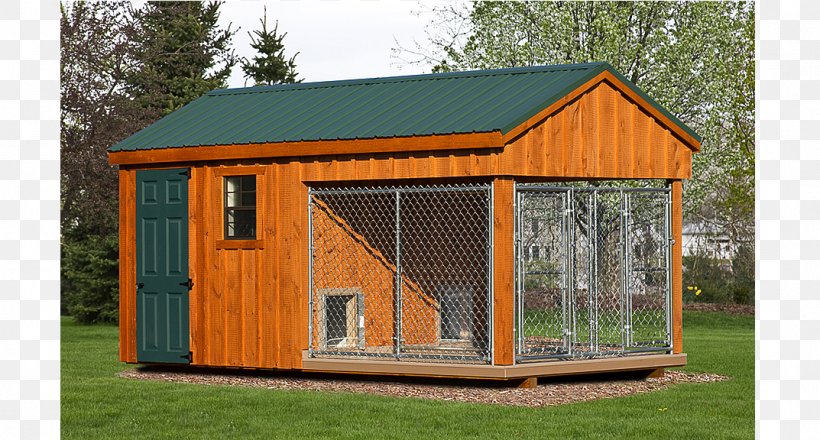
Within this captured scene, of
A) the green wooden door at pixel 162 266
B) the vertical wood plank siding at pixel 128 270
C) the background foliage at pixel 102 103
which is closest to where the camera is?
the green wooden door at pixel 162 266

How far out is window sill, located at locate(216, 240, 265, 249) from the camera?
16266 mm

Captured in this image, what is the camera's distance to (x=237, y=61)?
3703cm

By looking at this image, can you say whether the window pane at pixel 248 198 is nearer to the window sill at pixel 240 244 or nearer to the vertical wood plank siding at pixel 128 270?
the window sill at pixel 240 244

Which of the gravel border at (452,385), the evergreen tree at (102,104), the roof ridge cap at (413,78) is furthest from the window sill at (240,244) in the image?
the evergreen tree at (102,104)

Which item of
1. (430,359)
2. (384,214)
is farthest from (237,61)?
(430,359)

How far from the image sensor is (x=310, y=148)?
1571 cm

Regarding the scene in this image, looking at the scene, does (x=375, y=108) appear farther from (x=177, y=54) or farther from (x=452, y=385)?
(x=177, y=54)

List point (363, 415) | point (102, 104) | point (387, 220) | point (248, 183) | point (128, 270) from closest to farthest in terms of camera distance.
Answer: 1. point (363, 415)
2. point (248, 183)
3. point (128, 270)
4. point (387, 220)
5. point (102, 104)

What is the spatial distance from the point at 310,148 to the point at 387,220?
211 centimetres

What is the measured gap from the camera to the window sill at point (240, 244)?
16.3 m

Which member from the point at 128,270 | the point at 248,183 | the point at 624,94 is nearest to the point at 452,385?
the point at 248,183

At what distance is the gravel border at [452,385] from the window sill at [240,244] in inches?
63.9

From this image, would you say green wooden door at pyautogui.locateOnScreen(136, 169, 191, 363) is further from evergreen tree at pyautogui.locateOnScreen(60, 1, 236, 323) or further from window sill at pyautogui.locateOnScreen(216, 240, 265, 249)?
evergreen tree at pyautogui.locateOnScreen(60, 1, 236, 323)

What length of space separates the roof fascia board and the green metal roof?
70 mm
